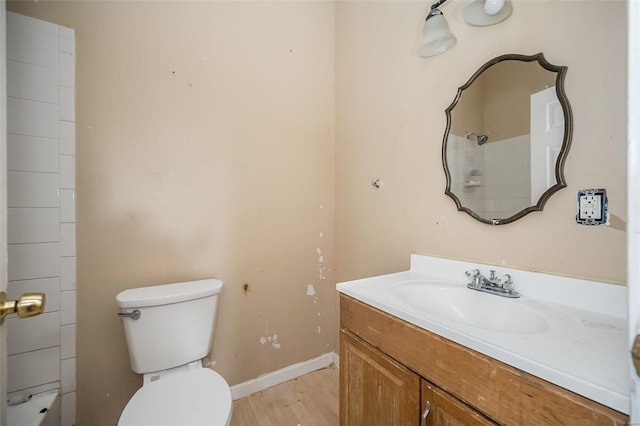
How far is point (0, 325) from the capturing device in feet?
1.93

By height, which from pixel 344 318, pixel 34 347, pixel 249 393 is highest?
pixel 344 318

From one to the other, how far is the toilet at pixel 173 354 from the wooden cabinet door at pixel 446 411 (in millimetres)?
668

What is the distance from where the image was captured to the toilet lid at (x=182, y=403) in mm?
852

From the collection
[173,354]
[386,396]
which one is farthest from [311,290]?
[386,396]

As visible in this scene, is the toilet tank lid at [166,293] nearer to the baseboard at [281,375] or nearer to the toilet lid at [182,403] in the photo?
the toilet lid at [182,403]

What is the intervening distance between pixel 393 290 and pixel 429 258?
0.35 metres

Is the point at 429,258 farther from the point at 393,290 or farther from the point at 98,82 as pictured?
the point at 98,82

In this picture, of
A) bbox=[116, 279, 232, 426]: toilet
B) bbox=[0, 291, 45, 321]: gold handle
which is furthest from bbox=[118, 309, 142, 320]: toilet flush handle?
bbox=[0, 291, 45, 321]: gold handle

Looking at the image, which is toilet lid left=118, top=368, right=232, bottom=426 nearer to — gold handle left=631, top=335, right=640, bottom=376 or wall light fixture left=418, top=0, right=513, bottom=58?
gold handle left=631, top=335, right=640, bottom=376

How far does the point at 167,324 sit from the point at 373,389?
0.91 meters

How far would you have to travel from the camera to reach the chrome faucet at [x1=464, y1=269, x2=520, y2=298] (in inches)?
35.7

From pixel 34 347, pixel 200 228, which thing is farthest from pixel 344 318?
pixel 34 347

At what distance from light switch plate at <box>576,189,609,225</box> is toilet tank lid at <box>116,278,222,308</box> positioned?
1456 mm

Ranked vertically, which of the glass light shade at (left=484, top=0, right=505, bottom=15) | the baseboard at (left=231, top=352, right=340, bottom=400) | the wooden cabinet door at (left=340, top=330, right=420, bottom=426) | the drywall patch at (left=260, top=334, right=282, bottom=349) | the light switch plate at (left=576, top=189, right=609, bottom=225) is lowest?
the baseboard at (left=231, top=352, right=340, bottom=400)
